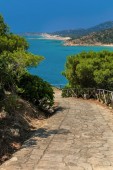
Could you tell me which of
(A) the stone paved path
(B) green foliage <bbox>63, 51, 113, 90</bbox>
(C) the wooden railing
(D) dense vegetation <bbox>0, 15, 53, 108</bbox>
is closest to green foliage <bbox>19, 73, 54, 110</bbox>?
(D) dense vegetation <bbox>0, 15, 53, 108</bbox>

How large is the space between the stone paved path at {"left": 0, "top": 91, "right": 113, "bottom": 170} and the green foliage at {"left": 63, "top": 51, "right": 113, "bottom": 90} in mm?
16881

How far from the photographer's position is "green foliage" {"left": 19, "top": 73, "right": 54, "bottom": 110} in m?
18.7

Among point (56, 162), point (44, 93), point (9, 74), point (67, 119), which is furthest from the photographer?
point (44, 93)

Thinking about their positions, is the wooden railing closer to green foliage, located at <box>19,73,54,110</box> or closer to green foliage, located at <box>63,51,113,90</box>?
green foliage, located at <box>63,51,113,90</box>

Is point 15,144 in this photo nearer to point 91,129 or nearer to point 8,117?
point 8,117

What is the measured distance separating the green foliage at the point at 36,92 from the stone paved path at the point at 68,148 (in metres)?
2.81

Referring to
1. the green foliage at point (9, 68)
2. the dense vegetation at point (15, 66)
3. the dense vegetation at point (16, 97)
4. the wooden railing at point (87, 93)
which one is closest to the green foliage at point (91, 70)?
the wooden railing at point (87, 93)

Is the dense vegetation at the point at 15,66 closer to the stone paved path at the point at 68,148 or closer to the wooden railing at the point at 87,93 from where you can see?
the stone paved path at the point at 68,148

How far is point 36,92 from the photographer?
18766 millimetres

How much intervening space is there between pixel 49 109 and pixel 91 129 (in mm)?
5922

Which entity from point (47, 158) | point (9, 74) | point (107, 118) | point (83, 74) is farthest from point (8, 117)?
point (83, 74)

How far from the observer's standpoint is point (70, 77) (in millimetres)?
36406

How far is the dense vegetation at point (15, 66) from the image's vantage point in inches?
523

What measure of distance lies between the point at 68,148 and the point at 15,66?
3.91m
